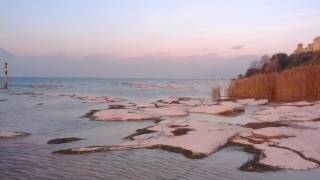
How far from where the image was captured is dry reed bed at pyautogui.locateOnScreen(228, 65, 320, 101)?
2938cm

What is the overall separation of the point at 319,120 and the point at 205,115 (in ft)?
18.7

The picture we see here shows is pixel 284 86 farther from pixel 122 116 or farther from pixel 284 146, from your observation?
pixel 284 146

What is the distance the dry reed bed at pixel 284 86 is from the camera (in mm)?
29375

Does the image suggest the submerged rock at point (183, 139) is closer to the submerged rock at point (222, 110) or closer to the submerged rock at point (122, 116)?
the submerged rock at point (122, 116)

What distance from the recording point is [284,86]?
31844 millimetres

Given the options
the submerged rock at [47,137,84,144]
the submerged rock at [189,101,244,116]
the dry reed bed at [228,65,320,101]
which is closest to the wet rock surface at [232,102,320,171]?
the submerged rock at [189,101,244,116]

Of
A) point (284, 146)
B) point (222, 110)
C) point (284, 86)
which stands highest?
point (284, 86)

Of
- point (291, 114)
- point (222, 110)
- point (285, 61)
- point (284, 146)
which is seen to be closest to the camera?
point (284, 146)

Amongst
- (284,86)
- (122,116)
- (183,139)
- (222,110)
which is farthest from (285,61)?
(183,139)

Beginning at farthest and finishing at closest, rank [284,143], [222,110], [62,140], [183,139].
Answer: [222,110] < [62,140] < [183,139] < [284,143]

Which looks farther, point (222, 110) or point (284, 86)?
point (284, 86)

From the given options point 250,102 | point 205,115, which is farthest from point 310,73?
point 205,115

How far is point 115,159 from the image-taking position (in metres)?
10.8

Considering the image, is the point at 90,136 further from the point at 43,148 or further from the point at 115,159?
the point at 115,159
